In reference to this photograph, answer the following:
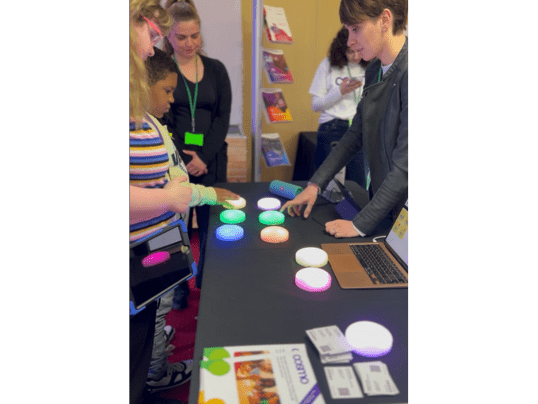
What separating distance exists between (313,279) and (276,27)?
6.88ft

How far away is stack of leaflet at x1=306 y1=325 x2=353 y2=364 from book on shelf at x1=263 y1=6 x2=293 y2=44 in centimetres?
215

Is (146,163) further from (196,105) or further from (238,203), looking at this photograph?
(196,105)

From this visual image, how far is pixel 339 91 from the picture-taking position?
2506mm

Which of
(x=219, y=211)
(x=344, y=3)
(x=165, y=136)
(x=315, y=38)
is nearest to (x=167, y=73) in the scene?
(x=165, y=136)

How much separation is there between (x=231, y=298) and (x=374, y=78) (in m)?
1.20

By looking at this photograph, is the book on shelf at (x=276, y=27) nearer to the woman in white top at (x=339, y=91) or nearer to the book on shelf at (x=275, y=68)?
the book on shelf at (x=275, y=68)

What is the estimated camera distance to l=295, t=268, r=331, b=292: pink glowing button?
3.39ft

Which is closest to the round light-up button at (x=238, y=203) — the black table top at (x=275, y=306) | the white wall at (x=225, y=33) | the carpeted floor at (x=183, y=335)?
the black table top at (x=275, y=306)

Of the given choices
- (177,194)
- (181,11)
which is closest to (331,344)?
(177,194)

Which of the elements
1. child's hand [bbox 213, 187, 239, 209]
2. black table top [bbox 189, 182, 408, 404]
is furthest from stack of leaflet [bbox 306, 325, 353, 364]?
child's hand [bbox 213, 187, 239, 209]

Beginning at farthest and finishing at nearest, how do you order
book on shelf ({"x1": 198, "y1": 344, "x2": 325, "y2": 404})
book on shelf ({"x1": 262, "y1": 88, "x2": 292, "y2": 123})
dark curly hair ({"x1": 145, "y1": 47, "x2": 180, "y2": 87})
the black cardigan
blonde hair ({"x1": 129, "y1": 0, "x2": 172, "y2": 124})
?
book on shelf ({"x1": 262, "y1": 88, "x2": 292, "y2": 123}), the black cardigan, dark curly hair ({"x1": 145, "y1": 47, "x2": 180, "y2": 87}), blonde hair ({"x1": 129, "y1": 0, "x2": 172, "y2": 124}), book on shelf ({"x1": 198, "y1": 344, "x2": 325, "y2": 404})

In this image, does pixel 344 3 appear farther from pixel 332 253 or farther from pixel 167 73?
pixel 332 253

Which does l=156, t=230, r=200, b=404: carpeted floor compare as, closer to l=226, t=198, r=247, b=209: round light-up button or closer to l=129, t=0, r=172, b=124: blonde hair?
l=226, t=198, r=247, b=209: round light-up button

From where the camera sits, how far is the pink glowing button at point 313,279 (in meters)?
1.03
